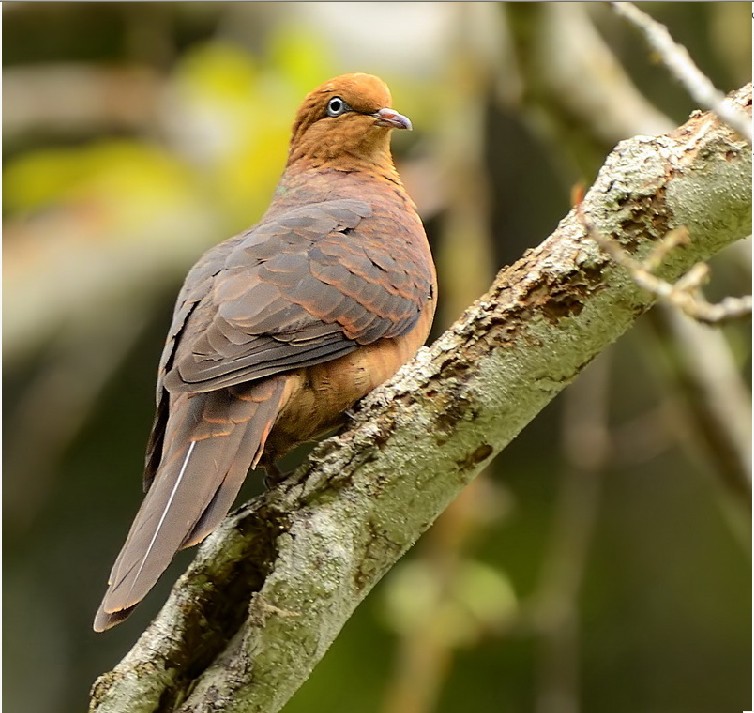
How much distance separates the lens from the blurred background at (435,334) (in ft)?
15.0

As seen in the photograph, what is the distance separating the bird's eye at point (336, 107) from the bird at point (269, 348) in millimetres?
248

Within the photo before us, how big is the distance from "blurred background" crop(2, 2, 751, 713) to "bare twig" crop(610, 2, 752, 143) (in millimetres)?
2070

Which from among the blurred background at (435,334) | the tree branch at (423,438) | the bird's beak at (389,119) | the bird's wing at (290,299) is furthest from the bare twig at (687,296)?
the blurred background at (435,334)

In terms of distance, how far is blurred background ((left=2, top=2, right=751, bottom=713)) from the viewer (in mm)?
4582

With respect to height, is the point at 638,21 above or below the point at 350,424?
above

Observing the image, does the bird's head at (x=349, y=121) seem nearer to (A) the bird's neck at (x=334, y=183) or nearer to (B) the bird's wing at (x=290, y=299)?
(A) the bird's neck at (x=334, y=183)

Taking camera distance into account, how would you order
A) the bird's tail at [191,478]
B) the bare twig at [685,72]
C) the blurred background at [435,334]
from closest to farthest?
1. the bare twig at [685,72]
2. the bird's tail at [191,478]
3. the blurred background at [435,334]

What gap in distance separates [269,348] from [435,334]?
4383 mm

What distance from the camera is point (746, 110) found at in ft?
7.66

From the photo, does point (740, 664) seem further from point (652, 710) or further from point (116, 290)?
point (116, 290)

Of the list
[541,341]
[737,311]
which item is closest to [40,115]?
[541,341]

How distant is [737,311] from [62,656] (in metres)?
7.11

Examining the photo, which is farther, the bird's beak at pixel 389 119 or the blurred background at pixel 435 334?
the blurred background at pixel 435 334

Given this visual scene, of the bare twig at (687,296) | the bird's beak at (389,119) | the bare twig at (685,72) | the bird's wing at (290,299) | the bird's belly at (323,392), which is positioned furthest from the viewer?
the bird's beak at (389,119)
